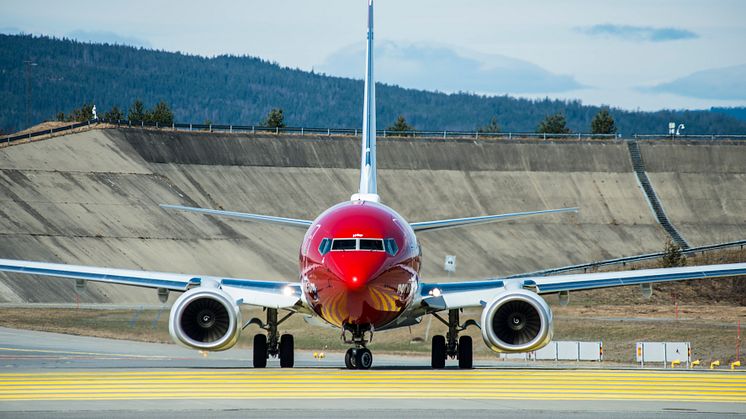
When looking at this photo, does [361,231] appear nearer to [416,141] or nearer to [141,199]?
[141,199]

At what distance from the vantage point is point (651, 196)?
118812 mm

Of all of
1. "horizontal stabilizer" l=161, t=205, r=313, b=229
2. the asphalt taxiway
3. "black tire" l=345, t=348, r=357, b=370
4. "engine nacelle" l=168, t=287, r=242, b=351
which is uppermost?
"horizontal stabilizer" l=161, t=205, r=313, b=229

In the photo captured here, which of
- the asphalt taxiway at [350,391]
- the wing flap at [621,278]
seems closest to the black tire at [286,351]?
the asphalt taxiway at [350,391]

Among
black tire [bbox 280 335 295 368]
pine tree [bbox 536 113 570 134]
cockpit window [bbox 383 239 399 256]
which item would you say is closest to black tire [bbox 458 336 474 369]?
black tire [bbox 280 335 295 368]

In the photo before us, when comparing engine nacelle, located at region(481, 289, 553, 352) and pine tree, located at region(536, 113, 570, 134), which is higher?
pine tree, located at region(536, 113, 570, 134)

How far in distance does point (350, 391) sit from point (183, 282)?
381 inches

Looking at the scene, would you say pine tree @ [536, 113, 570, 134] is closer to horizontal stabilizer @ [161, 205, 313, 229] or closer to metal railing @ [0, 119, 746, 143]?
metal railing @ [0, 119, 746, 143]

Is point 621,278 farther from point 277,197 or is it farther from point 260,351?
point 277,197

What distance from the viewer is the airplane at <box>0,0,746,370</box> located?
30.5 meters

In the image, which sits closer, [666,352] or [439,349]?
[439,349]

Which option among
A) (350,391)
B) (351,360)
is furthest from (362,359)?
(350,391)

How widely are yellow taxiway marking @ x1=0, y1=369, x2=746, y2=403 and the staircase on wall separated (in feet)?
264

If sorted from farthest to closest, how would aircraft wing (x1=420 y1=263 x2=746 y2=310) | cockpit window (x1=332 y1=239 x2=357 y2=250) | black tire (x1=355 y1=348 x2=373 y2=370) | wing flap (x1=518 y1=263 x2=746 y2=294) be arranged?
wing flap (x1=518 y1=263 x2=746 y2=294) → aircraft wing (x1=420 y1=263 x2=746 y2=310) → black tire (x1=355 y1=348 x2=373 y2=370) → cockpit window (x1=332 y1=239 x2=357 y2=250)

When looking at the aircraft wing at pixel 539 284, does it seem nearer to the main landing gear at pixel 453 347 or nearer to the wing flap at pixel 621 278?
the wing flap at pixel 621 278
